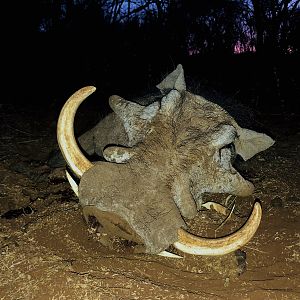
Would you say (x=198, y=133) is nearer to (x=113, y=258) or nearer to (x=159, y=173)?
(x=159, y=173)

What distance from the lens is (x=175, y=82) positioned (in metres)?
3.62

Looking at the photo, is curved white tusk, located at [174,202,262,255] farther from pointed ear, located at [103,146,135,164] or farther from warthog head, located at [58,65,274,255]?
pointed ear, located at [103,146,135,164]

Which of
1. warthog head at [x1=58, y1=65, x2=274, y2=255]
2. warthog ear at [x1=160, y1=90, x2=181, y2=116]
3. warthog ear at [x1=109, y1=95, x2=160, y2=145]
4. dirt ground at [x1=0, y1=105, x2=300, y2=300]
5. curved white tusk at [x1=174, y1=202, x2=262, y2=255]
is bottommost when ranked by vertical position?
dirt ground at [x1=0, y1=105, x2=300, y2=300]

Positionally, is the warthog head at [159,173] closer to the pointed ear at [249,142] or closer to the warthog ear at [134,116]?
the warthog ear at [134,116]

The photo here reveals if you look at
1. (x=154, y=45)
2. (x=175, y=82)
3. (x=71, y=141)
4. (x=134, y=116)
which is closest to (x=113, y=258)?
(x=71, y=141)

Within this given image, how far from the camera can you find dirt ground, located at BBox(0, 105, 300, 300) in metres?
2.33

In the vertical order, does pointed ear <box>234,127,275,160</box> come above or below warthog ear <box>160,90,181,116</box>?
below

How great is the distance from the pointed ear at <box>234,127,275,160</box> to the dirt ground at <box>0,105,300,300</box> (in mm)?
508

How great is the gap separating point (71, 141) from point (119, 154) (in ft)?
1.03

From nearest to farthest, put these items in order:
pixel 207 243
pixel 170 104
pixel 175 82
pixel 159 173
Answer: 1. pixel 207 243
2. pixel 159 173
3. pixel 170 104
4. pixel 175 82

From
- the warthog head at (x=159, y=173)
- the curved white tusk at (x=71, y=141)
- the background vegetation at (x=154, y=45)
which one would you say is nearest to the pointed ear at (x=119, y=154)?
the warthog head at (x=159, y=173)

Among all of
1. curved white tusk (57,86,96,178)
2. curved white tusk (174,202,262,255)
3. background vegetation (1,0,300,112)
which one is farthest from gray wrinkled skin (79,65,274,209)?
background vegetation (1,0,300,112)

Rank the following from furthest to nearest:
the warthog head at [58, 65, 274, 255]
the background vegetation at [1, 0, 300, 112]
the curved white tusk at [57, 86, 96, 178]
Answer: the background vegetation at [1, 0, 300, 112] < the curved white tusk at [57, 86, 96, 178] < the warthog head at [58, 65, 274, 255]

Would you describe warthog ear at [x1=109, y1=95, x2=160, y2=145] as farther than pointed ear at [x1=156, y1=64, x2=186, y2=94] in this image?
No
